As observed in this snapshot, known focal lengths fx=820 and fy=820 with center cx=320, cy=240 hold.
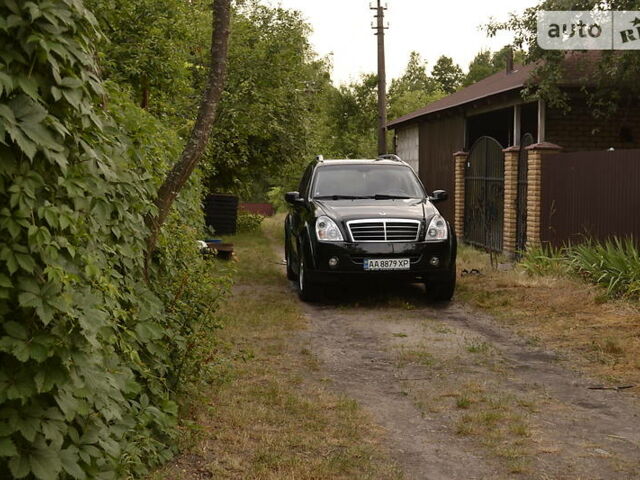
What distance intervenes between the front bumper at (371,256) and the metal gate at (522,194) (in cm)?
489

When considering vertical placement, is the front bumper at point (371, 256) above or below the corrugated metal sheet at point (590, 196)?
below

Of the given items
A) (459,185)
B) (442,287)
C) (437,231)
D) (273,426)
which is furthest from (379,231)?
(459,185)

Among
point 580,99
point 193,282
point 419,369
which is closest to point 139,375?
point 193,282

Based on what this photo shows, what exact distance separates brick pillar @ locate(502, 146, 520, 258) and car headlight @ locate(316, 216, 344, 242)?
6115 mm

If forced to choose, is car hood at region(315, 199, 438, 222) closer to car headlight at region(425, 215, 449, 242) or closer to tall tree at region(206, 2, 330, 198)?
car headlight at region(425, 215, 449, 242)

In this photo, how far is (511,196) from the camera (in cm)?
1577

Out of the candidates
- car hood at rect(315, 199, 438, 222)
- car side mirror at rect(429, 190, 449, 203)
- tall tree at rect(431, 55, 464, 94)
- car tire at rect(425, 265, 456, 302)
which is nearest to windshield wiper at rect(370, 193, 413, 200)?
car hood at rect(315, 199, 438, 222)

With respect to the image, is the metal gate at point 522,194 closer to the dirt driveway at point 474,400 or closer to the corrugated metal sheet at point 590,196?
the corrugated metal sheet at point 590,196

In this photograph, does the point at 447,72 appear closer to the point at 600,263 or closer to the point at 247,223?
the point at 247,223

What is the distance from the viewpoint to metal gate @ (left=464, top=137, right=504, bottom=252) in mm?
16953

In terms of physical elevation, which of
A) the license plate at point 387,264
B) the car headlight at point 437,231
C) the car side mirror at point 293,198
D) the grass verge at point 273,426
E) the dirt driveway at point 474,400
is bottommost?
the dirt driveway at point 474,400

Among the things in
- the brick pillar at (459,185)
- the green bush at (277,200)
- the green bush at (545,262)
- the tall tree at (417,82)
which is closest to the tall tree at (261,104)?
the brick pillar at (459,185)

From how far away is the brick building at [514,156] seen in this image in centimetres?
1449

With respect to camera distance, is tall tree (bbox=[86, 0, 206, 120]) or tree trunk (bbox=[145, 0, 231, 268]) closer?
tree trunk (bbox=[145, 0, 231, 268])
